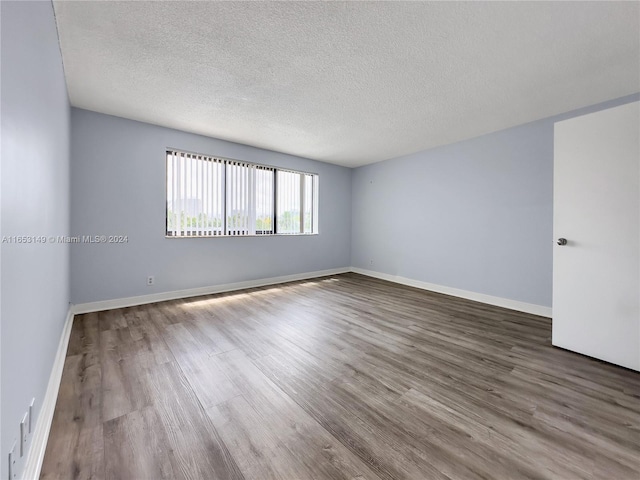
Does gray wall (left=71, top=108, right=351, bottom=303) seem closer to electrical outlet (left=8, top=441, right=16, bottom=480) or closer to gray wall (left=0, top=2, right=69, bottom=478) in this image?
gray wall (left=0, top=2, right=69, bottom=478)

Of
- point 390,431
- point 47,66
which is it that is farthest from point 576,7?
point 47,66

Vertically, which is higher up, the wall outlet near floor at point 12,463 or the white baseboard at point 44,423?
the wall outlet near floor at point 12,463

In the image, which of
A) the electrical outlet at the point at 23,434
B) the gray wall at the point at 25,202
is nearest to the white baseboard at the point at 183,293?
the gray wall at the point at 25,202

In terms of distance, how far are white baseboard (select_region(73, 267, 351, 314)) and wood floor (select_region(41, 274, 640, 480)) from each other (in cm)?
43

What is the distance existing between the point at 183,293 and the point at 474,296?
4.59 meters

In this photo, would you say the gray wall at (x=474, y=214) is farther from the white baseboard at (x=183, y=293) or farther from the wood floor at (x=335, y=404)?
the white baseboard at (x=183, y=293)

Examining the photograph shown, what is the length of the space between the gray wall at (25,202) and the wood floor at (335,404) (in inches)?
16.0

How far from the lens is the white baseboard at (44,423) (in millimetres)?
1082

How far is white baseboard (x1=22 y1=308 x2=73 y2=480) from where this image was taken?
→ 1.08 m

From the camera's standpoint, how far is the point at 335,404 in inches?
63.6

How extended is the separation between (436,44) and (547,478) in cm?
274

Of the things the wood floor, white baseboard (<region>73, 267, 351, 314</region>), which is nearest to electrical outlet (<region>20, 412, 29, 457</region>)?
the wood floor

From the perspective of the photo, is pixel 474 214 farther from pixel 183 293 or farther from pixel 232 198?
pixel 183 293

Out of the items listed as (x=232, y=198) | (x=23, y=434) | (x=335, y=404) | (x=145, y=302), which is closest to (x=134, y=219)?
(x=145, y=302)
